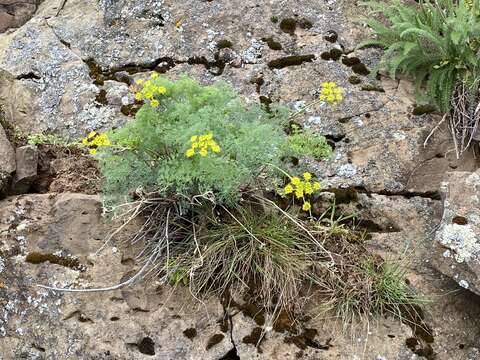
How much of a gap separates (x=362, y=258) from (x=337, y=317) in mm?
557

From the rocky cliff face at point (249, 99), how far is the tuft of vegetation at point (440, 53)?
0.19 m

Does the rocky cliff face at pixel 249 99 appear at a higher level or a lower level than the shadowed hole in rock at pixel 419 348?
higher

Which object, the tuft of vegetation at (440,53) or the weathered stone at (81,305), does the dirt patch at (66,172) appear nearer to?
the weathered stone at (81,305)

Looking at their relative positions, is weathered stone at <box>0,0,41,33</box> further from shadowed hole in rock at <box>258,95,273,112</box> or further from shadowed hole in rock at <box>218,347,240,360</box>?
shadowed hole in rock at <box>218,347,240,360</box>

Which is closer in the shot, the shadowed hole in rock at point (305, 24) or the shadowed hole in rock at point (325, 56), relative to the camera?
the shadowed hole in rock at point (325, 56)

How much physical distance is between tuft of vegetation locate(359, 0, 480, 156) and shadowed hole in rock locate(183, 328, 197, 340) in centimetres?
288

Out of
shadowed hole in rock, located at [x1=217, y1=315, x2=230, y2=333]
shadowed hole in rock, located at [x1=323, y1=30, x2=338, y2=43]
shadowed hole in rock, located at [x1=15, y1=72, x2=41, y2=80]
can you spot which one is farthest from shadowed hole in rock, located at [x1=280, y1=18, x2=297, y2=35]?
shadowed hole in rock, located at [x1=217, y1=315, x2=230, y2=333]

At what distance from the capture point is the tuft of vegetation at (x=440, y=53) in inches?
210

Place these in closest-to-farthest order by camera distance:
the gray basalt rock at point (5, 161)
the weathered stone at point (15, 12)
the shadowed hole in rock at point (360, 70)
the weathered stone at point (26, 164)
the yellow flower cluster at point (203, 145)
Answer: the yellow flower cluster at point (203, 145), the gray basalt rock at point (5, 161), the weathered stone at point (26, 164), the shadowed hole in rock at point (360, 70), the weathered stone at point (15, 12)

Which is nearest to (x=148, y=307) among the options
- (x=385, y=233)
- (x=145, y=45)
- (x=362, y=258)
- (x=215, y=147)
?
(x=215, y=147)

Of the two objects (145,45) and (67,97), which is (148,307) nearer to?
(67,97)

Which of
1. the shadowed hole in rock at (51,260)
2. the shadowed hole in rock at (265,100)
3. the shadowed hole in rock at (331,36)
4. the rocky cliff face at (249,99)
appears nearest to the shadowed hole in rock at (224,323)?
the rocky cliff face at (249,99)

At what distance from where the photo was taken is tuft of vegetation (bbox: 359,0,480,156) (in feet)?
17.5

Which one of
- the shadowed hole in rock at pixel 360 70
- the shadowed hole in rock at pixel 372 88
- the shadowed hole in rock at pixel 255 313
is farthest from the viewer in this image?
the shadowed hole in rock at pixel 360 70
